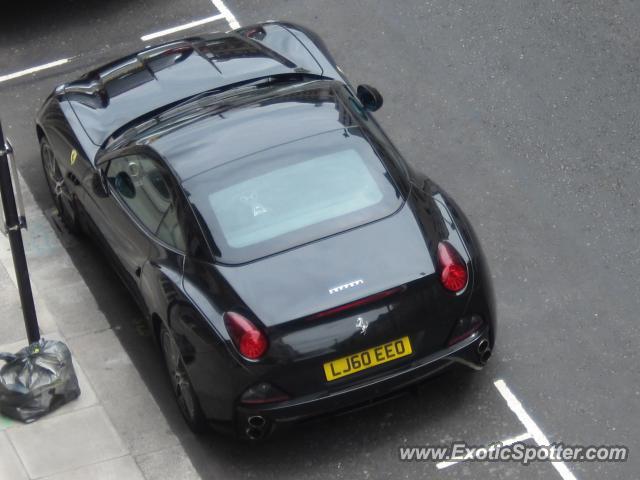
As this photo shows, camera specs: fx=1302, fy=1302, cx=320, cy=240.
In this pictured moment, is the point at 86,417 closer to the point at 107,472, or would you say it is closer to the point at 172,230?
the point at 107,472

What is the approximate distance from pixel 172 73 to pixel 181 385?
2.47m

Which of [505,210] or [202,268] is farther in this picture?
[505,210]

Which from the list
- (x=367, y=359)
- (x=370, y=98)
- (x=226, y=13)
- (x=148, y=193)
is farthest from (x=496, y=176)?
(x=226, y=13)

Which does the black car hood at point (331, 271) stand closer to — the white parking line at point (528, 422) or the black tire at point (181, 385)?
the black tire at point (181, 385)

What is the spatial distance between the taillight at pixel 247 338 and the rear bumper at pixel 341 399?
0.32 meters

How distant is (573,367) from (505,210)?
69.3 inches

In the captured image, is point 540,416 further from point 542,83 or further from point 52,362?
point 542,83

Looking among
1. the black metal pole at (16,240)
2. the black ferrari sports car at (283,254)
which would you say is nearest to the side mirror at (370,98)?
the black ferrari sports car at (283,254)

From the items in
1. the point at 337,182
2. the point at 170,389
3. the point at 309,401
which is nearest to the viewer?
the point at 309,401

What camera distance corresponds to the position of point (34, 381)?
7.53m

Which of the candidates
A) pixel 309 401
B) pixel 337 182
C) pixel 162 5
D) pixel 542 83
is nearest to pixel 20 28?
pixel 162 5

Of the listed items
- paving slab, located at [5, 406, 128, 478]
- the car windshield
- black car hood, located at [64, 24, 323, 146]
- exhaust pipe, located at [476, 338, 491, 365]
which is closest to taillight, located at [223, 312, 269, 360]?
the car windshield

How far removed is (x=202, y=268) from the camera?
7.15 meters

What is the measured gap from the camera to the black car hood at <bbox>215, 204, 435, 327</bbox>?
22.3ft
